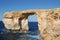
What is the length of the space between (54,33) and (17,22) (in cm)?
3460

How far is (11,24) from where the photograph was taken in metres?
49.5

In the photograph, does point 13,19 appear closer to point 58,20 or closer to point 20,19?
point 20,19

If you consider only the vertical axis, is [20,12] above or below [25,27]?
above

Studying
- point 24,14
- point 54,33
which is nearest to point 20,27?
point 24,14

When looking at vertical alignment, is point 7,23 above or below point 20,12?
below

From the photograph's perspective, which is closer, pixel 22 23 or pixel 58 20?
pixel 58 20

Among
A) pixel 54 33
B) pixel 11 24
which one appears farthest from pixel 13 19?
pixel 54 33

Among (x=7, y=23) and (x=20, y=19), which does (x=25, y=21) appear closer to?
(x=20, y=19)

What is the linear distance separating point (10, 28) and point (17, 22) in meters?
3.17

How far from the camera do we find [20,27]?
5047cm

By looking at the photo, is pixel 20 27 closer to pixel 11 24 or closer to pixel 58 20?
pixel 11 24

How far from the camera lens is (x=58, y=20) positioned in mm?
14742

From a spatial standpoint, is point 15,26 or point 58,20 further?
point 15,26

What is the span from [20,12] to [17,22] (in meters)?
3.09
